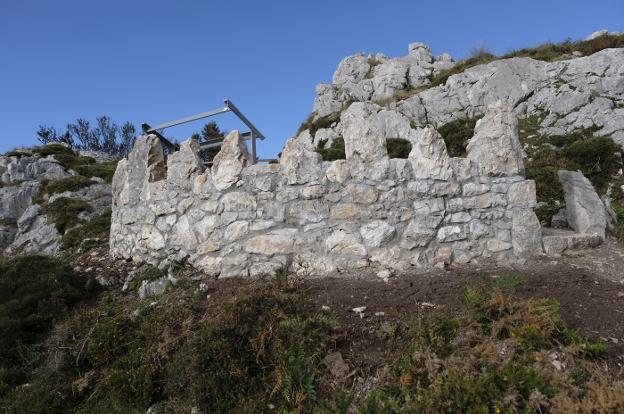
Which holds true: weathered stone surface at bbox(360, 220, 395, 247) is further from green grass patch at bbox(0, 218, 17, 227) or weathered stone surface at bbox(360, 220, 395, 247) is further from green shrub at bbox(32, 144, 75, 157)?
green shrub at bbox(32, 144, 75, 157)

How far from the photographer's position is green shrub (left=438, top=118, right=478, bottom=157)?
14773 millimetres

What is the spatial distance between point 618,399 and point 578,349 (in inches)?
24.2

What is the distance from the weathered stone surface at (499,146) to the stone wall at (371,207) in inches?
0.6

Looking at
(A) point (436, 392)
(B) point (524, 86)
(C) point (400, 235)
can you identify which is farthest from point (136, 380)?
(B) point (524, 86)

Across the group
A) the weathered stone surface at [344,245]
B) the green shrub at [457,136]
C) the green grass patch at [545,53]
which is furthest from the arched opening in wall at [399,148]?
the green grass patch at [545,53]

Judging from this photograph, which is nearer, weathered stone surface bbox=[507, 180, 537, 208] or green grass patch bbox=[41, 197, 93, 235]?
weathered stone surface bbox=[507, 180, 537, 208]

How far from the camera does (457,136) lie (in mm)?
15508

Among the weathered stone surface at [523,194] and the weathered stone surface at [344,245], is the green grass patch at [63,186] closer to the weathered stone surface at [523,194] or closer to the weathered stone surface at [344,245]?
the weathered stone surface at [344,245]

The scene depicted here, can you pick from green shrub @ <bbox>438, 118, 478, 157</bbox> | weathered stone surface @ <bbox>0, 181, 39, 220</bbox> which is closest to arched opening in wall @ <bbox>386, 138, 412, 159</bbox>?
green shrub @ <bbox>438, 118, 478, 157</bbox>

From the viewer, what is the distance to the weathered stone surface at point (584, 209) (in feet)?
18.4

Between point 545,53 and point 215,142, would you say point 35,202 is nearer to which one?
point 215,142

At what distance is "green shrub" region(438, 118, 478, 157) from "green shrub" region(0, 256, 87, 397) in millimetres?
13444

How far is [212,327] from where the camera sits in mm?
3465

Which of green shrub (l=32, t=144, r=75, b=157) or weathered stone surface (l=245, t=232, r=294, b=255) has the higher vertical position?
green shrub (l=32, t=144, r=75, b=157)
